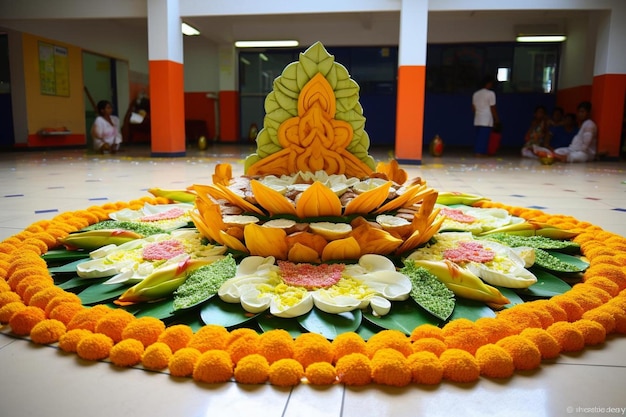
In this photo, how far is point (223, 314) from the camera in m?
1.41

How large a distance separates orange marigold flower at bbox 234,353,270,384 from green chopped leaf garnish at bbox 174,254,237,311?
1.26 ft

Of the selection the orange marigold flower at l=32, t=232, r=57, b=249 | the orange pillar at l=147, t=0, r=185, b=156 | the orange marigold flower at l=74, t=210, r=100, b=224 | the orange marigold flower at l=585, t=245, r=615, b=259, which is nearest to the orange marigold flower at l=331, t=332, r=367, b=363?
the orange marigold flower at l=585, t=245, r=615, b=259

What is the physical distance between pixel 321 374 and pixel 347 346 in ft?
0.38

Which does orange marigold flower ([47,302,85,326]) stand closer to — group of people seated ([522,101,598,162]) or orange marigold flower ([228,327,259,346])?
orange marigold flower ([228,327,259,346])

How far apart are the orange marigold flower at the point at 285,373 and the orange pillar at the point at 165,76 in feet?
24.9

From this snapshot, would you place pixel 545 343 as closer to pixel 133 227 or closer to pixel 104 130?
pixel 133 227

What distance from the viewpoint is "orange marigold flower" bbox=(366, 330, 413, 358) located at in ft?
3.82

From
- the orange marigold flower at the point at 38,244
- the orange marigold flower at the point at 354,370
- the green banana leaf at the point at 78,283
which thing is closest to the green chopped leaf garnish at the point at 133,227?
the orange marigold flower at the point at 38,244

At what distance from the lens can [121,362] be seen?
116cm

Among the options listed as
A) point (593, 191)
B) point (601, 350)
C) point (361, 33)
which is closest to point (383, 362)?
point (601, 350)

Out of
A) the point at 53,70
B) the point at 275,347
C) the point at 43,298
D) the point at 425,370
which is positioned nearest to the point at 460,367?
the point at 425,370

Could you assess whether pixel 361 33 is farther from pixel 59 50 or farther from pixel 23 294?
pixel 23 294

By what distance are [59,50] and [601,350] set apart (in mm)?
10980

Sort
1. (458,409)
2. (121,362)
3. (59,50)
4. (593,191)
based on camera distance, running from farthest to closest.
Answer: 1. (59,50)
2. (593,191)
3. (121,362)
4. (458,409)
